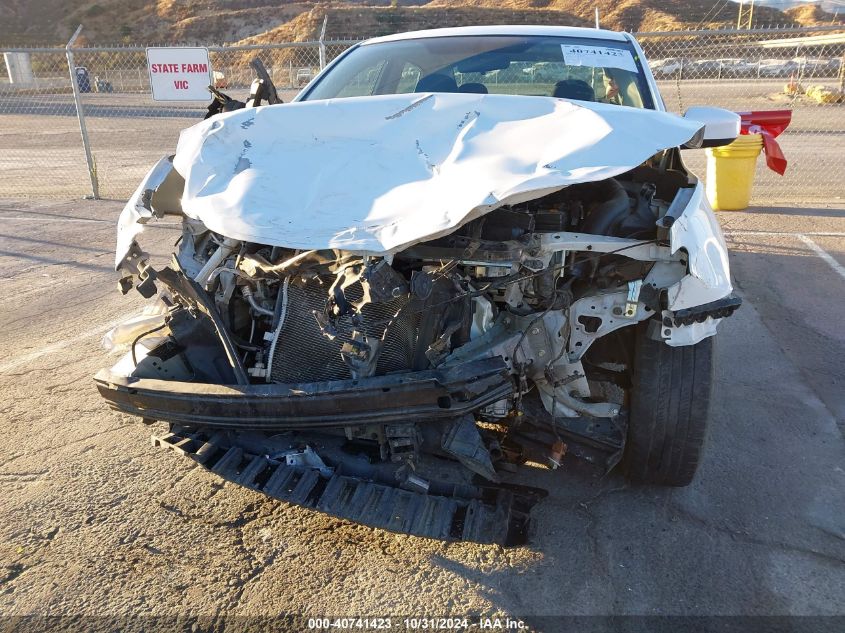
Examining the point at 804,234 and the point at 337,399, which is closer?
the point at 337,399

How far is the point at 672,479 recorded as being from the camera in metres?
2.87

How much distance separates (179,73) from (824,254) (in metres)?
7.81

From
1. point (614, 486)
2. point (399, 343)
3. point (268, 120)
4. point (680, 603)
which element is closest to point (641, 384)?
point (614, 486)

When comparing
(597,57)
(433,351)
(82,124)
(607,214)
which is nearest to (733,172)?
(597,57)

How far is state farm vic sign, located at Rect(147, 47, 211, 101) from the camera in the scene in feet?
27.7

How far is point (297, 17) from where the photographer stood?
44.4 m

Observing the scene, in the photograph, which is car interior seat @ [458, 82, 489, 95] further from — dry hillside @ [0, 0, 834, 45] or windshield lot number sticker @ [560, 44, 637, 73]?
dry hillside @ [0, 0, 834, 45]

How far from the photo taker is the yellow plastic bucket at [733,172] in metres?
7.77

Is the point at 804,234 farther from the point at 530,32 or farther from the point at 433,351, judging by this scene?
the point at 433,351

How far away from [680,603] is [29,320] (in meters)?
4.67

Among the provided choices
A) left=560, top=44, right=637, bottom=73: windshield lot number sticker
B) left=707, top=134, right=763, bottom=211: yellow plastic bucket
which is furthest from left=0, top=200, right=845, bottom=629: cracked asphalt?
left=707, top=134, right=763, bottom=211: yellow plastic bucket

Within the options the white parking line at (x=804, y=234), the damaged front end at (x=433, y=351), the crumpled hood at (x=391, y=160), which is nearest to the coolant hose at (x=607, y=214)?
the damaged front end at (x=433, y=351)

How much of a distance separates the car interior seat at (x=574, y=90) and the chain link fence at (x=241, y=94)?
174 inches

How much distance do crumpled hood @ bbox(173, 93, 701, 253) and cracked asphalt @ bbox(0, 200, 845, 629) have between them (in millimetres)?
1218
